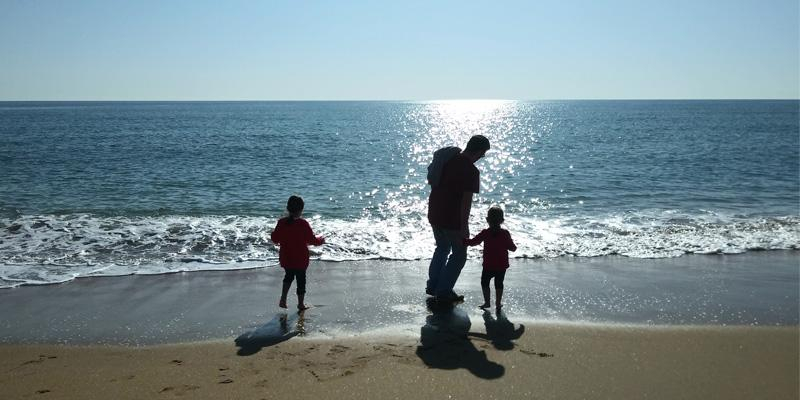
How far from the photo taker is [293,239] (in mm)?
6453

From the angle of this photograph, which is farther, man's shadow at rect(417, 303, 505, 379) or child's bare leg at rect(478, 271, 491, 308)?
child's bare leg at rect(478, 271, 491, 308)

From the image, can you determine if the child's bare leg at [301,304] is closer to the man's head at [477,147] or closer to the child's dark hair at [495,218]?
the child's dark hair at [495,218]

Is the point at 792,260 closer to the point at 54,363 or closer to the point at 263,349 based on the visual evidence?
the point at 263,349

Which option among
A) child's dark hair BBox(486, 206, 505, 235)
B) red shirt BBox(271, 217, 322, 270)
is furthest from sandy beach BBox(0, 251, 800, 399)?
child's dark hair BBox(486, 206, 505, 235)

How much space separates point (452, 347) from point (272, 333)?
1.73 meters

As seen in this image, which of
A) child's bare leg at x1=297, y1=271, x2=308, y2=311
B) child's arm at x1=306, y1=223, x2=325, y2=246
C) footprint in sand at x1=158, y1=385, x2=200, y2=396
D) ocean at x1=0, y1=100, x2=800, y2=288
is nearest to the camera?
footprint in sand at x1=158, y1=385, x2=200, y2=396

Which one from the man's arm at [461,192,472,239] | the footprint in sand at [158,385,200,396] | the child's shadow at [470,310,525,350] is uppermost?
the man's arm at [461,192,472,239]

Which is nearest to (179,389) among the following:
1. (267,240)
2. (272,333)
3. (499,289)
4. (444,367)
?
(272,333)

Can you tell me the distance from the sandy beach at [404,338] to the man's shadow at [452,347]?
0.02 m

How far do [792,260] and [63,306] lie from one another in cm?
995

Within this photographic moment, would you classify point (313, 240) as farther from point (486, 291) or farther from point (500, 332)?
point (500, 332)

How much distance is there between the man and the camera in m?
6.24

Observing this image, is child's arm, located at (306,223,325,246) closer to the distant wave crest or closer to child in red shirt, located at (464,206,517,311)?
child in red shirt, located at (464,206,517,311)

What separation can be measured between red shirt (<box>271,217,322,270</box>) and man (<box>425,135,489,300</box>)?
4.51ft
